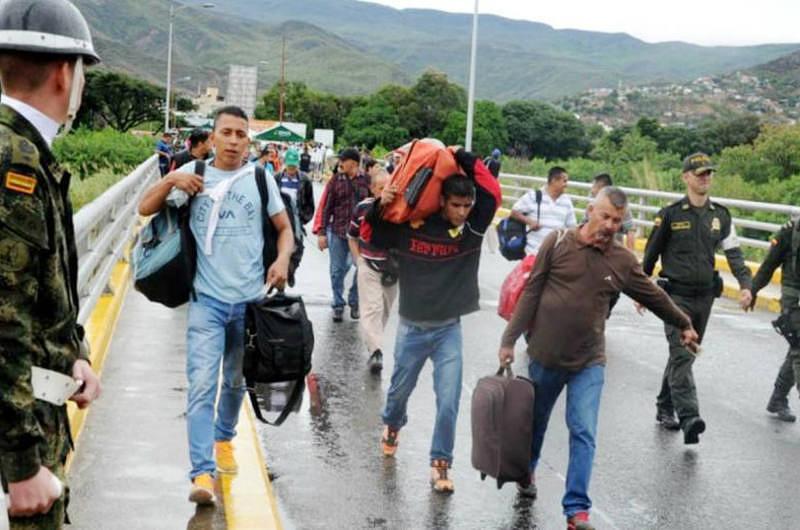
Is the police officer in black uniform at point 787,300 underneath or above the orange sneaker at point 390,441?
above

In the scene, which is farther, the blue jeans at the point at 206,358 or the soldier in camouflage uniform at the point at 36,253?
the blue jeans at the point at 206,358

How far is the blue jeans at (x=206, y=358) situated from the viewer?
20.0 ft

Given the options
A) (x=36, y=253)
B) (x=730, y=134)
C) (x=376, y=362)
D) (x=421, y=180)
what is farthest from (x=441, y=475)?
(x=730, y=134)

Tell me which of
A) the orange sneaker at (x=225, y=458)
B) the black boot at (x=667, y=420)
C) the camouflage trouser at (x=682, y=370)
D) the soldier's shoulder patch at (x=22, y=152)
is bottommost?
the black boot at (x=667, y=420)

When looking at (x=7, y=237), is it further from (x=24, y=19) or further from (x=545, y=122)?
(x=545, y=122)

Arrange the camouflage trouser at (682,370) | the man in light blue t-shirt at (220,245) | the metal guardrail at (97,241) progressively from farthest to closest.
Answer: the camouflage trouser at (682,370)
the metal guardrail at (97,241)
the man in light blue t-shirt at (220,245)

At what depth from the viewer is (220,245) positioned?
20.7 ft

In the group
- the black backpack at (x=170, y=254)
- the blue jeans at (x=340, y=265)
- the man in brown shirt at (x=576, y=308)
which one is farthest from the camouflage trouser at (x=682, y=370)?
the blue jeans at (x=340, y=265)

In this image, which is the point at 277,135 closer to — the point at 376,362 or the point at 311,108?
the point at 376,362

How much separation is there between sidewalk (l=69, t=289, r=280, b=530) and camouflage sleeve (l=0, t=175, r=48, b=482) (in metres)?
2.86

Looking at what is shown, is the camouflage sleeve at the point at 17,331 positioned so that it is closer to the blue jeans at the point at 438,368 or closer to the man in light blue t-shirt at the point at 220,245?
the man in light blue t-shirt at the point at 220,245

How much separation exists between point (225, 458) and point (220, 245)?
1166 mm

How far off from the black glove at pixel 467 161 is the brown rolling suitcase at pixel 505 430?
1.26 meters

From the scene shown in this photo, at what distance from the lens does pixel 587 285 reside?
6.48m
